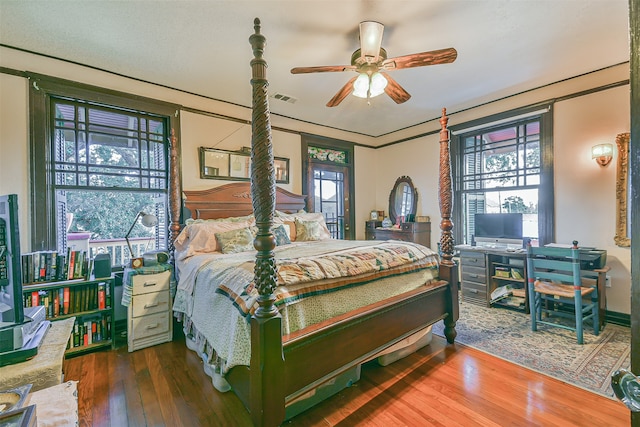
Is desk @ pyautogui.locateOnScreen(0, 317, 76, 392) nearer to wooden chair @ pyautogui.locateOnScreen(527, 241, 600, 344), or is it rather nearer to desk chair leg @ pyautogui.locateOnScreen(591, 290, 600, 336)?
wooden chair @ pyautogui.locateOnScreen(527, 241, 600, 344)

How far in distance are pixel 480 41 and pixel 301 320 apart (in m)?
2.90

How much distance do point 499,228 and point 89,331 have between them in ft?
16.2

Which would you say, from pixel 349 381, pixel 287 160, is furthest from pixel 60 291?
pixel 287 160

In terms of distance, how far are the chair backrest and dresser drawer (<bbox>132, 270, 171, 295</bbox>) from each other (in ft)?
12.3

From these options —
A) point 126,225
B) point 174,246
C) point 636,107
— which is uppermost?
point 636,107

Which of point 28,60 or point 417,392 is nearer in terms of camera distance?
point 417,392

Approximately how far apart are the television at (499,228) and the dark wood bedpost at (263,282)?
145 inches

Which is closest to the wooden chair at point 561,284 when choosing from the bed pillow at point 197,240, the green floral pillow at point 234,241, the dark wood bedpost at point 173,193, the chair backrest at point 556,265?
the chair backrest at point 556,265

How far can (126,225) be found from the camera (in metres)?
3.48

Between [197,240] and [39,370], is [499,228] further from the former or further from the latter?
[39,370]

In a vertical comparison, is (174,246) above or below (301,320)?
above

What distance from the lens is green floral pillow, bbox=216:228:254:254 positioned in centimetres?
301

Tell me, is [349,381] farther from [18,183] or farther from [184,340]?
[18,183]

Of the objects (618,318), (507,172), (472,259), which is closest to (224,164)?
(472,259)
